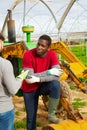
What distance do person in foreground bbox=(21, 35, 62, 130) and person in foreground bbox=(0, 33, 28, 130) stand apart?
83 cm

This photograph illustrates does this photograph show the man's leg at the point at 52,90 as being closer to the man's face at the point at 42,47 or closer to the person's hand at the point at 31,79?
the person's hand at the point at 31,79

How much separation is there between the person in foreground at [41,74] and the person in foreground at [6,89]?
2.72 feet

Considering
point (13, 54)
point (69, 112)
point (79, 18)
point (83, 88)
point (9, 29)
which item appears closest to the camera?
point (69, 112)

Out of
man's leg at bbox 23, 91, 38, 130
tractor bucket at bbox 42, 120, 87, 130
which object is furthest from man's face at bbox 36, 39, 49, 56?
tractor bucket at bbox 42, 120, 87, 130

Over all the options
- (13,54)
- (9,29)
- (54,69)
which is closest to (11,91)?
(54,69)

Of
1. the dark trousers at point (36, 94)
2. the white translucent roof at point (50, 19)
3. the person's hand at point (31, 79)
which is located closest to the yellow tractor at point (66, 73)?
the dark trousers at point (36, 94)

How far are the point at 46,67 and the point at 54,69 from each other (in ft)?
0.43

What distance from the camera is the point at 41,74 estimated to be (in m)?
4.22

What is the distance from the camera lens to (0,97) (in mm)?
3229

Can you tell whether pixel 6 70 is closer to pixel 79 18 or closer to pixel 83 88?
pixel 83 88

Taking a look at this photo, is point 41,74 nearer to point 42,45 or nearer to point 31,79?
point 31,79

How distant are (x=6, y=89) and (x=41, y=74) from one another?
1033 millimetres

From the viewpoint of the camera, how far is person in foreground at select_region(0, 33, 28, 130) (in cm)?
314

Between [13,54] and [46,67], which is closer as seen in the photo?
[46,67]
